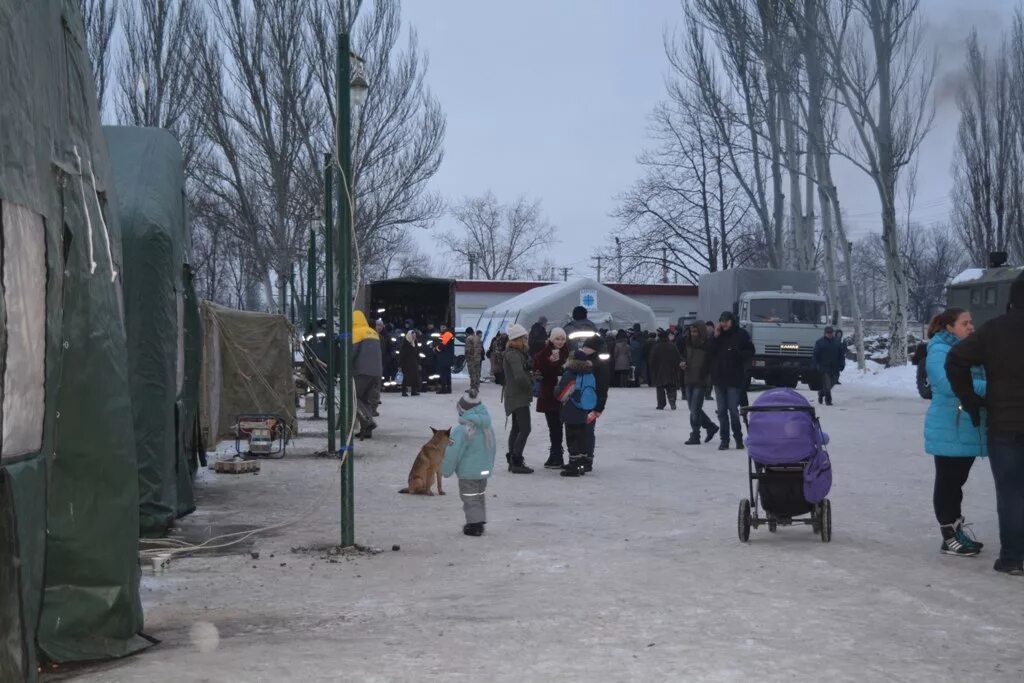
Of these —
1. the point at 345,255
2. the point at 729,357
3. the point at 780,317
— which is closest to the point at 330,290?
the point at 729,357

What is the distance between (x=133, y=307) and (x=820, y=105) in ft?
99.6

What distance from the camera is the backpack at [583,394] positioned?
14.7 m

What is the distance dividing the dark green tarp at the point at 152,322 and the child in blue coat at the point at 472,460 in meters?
2.27

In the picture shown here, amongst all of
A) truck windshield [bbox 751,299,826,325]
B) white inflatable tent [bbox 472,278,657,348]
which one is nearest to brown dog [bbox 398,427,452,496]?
truck windshield [bbox 751,299,826,325]

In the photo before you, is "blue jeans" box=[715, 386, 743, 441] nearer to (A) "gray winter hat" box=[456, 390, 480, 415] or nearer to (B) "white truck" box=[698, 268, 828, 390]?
(A) "gray winter hat" box=[456, 390, 480, 415]

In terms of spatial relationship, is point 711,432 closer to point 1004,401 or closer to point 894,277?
point 1004,401

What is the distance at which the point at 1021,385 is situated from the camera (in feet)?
27.4

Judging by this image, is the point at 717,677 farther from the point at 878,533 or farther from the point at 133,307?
the point at 133,307

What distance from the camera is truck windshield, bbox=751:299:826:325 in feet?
112

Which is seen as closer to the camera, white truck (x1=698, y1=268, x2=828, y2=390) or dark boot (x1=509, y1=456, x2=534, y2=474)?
dark boot (x1=509, y1=456, x2=534, y2=474)

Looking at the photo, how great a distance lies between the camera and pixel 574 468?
14688 mm

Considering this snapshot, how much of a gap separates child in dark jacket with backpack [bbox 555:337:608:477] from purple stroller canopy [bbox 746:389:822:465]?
5017 millimetres

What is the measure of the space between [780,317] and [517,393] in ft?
66.0

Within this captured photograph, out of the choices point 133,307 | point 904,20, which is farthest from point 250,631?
point 904,20
